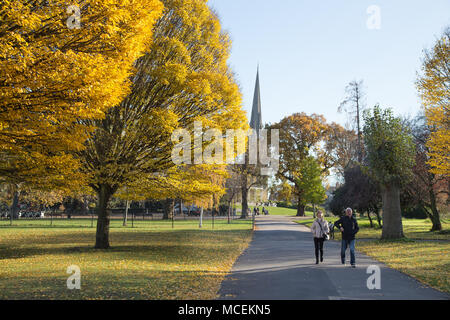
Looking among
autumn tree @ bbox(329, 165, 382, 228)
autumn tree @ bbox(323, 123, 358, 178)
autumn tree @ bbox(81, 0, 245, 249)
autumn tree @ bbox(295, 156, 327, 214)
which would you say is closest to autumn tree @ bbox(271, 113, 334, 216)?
autumn tree @ bbox(323, 123, 358, 178)

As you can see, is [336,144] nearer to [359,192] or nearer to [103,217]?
[359,192]

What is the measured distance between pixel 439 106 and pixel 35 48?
18736mm

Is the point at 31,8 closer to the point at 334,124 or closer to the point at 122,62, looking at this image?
the point at 122,62

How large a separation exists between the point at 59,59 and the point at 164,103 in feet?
25.6

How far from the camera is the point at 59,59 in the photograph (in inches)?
367

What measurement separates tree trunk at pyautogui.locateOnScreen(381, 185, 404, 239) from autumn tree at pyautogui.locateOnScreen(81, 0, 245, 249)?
35.7 feet

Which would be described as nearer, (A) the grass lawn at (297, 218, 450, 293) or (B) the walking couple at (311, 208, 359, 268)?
(A) the grass lawn at (297, 218, 450, 293)

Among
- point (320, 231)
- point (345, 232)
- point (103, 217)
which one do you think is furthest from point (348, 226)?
point (103, 217)

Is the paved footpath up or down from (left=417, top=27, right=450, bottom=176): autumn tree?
down

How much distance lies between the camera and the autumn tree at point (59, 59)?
8914 mm

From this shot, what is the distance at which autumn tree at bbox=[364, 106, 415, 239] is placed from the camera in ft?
72.7

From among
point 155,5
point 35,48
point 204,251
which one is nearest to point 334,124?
point 204,251

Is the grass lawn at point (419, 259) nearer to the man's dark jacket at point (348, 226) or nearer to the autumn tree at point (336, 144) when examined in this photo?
the man's dark jacket at point (348, 226)

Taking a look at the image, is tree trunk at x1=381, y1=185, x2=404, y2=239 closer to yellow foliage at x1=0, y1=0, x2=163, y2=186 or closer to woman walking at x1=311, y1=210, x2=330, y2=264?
woman walking at x1=311, y1=210, x2=330, y2=264
